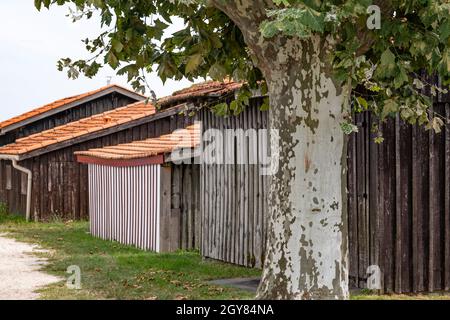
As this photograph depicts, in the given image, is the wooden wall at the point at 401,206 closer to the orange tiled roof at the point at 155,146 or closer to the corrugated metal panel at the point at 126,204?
the orange tiled roof at the point at 155,146

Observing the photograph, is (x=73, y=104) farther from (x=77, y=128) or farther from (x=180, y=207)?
(x=180, y=207)

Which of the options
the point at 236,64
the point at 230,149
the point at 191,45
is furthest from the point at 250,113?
the point at 191,45

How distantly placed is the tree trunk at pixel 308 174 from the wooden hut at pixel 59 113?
23623 millimetres

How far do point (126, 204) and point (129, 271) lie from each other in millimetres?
5424

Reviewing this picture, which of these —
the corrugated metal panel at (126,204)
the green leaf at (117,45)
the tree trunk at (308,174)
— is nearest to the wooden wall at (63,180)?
the corrugated metal panel at (126,204)

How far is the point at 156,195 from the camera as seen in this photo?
18156 mm

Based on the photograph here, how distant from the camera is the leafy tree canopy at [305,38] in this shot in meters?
7.46

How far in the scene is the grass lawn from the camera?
12500mm

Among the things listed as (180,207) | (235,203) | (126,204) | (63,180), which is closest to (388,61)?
(235,203)

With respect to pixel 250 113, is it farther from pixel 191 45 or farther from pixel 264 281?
pixel 264 281

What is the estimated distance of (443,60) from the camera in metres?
7.96

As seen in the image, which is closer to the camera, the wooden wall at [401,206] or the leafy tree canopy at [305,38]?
the leafy tree canopy at [305,38]

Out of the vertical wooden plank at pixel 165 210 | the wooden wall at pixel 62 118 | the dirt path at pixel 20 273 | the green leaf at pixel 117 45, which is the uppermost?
the wooden wall at pixel 62 118
